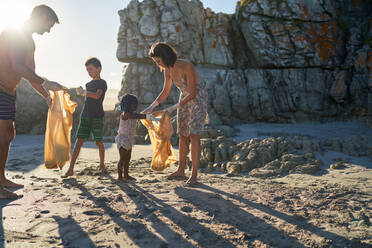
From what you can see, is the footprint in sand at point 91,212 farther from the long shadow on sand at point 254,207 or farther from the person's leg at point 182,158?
the person's leg at point 182,158

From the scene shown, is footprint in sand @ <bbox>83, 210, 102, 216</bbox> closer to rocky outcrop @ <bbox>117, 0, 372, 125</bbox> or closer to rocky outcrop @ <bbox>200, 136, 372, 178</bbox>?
rocky outcrop @ <bbox>200, 136, 372, 178</bbox>

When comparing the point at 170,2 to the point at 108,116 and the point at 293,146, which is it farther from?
the point at 293,146

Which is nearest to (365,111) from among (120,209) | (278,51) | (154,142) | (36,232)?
(278,51)

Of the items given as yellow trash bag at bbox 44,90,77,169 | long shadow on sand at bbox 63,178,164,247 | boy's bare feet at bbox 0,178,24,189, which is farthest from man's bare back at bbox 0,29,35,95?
long shadow on sand at bbox 63,178,164,247

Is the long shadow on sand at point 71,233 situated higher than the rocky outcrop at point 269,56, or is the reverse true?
the rocky outcrop at point 269,56

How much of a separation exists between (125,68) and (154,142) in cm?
877

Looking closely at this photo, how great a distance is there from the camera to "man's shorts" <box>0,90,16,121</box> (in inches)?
102

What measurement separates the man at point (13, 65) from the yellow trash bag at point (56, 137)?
410 mm

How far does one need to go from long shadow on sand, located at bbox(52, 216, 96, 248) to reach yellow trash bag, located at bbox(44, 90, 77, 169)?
1.23 m

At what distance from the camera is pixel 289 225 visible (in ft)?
6.22

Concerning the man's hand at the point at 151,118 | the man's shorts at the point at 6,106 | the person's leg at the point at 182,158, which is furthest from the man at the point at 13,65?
the person's leg at the point at 182,158

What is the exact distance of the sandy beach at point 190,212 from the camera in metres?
1.67

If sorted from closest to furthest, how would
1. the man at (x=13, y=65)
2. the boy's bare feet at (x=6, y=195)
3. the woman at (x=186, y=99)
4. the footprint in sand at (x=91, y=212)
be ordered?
the footprint in sand at (x=91, y=212) < the boy's bare feet at (x=6, y=195) < the man at (x=13, y=65) < the woman at (x=186, y=99)

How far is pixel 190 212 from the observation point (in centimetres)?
214
